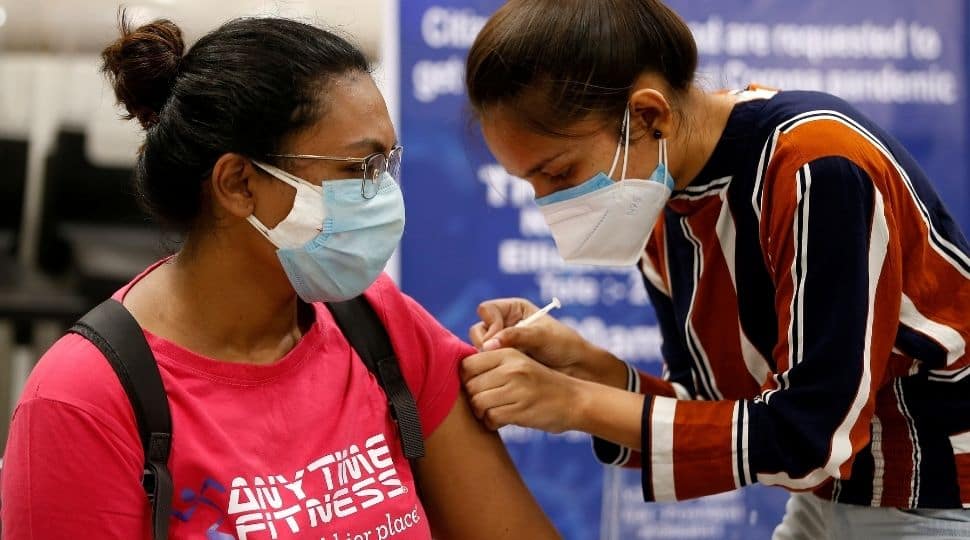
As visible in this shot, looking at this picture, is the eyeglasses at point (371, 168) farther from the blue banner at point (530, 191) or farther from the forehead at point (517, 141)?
the blue banner at point (530, 191)

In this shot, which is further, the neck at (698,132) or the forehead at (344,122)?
the neck at (698,132)

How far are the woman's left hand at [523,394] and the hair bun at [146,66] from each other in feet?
2.15

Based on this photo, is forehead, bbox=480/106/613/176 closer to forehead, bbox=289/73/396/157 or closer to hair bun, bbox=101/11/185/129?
forehead, bbox=289/73/396/157

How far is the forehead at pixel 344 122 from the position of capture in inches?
59.6

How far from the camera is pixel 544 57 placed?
5.26 ft

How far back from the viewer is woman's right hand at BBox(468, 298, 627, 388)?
1930 mm

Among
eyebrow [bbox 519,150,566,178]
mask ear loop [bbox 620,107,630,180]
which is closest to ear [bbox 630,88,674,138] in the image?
mask ear loop [bbox 620,107,630,180]

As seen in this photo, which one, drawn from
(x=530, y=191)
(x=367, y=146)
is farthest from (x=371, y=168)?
(x=530, y=191)

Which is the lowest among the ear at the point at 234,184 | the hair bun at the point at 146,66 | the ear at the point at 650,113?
the ear at the point at 234,184

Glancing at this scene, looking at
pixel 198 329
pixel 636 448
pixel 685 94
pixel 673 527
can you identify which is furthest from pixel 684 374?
pixel 673 527

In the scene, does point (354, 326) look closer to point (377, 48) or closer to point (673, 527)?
point (377, 48)

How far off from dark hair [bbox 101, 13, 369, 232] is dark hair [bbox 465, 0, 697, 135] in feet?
0.74

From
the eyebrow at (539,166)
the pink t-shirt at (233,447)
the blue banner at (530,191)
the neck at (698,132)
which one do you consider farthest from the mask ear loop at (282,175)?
the blue banner at (530,191)

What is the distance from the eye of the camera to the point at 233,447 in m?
1.44
